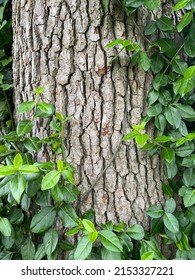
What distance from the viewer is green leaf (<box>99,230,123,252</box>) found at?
3.69ft

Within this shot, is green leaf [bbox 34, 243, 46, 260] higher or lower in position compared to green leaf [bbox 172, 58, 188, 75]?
lower

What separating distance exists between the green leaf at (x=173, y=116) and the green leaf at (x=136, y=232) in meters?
0.42

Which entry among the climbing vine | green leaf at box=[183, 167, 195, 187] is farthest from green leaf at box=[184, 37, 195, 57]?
green leaf at box=[183, 167, 195, 187]

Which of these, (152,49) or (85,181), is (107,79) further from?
(85,181)

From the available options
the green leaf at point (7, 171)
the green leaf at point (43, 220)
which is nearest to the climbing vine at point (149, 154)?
the green leaf at point (43, 220)

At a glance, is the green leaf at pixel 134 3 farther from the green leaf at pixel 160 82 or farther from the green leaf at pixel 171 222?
the green leaf at pixel 171 222

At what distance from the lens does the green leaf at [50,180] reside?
110cm

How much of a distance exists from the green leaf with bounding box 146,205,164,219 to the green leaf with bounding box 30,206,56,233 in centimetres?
38

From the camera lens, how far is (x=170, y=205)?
4.38 feet

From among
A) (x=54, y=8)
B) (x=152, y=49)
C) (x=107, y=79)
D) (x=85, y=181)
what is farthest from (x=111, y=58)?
(x=85, y=181)

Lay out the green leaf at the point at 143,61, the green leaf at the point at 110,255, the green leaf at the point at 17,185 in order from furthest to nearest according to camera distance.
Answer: the green leaf at the point at 143,61
the green leaf at the point at 110,255
the green leaf at the point at 17,185

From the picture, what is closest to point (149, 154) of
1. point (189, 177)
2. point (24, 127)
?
point (189, 177)

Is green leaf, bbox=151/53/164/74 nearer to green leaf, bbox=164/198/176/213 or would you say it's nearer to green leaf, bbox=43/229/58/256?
green leaf, bbox=164/198/176/213
